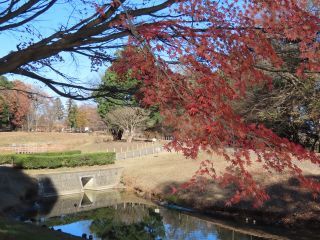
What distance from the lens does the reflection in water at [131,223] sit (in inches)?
662

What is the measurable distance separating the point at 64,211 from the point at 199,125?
60.2ft

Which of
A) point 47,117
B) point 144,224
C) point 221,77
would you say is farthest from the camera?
point 47,117

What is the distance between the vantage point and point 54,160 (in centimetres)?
3123

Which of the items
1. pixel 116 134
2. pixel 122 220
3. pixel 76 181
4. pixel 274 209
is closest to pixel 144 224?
pixel 122 220

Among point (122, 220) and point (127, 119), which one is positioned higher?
point (127, 119)

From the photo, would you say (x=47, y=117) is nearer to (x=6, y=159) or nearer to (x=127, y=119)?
(x=127, y=119)

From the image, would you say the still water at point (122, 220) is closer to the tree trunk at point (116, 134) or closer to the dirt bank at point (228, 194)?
the dirt bank at point (228, 194)

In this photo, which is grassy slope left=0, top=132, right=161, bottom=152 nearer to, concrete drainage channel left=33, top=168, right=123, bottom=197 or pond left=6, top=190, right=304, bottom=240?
concrete drainage channel left=33, top=168, right=123, bottom=197

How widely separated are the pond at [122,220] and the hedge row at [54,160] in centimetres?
538

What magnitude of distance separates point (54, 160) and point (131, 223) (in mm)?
13526

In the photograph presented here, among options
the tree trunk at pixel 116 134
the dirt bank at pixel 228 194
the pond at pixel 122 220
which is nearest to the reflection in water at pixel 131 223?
the pond at pixel 122 220

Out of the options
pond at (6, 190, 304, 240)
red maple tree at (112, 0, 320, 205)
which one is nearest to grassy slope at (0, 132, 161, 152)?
pond at (6, 190, 304, 240)

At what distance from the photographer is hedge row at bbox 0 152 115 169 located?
2997cm

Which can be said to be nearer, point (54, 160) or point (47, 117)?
point (54, 160)
